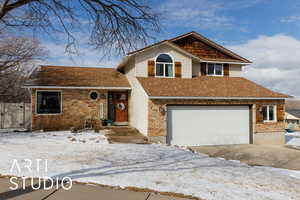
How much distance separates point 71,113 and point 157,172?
375 inches

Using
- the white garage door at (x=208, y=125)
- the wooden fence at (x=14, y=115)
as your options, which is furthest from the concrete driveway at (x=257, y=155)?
the wooden fence at (x=14, y=115)

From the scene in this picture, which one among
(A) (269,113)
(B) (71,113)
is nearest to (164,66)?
(B) (71,113)

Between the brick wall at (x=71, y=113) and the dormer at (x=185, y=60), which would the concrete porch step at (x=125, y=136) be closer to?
the brick wall at (x=71, y=113)

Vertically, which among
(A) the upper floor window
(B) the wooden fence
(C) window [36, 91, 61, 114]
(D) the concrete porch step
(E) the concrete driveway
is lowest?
(E) the concrete driveway

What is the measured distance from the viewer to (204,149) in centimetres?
1194

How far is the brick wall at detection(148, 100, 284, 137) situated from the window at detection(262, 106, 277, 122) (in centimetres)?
27

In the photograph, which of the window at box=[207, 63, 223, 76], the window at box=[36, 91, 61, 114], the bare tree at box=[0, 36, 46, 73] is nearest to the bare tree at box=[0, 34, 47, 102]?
the bare tree at box=[0, 36, 46, 73]

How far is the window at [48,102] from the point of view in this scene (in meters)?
13.7

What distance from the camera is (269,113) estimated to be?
1409 centimetres

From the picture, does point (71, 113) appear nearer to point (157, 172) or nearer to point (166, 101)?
point (166, 101)

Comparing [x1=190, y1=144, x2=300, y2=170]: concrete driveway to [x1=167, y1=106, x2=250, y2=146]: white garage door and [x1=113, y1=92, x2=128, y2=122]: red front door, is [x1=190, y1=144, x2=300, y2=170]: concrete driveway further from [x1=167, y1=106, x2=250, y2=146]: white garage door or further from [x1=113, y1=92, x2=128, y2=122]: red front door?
[x1=113, y1=92, x2=128, y2=122]: red front door

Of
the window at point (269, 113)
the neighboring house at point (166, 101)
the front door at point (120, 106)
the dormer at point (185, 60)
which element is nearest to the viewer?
the neighboring house at point (166, 101)

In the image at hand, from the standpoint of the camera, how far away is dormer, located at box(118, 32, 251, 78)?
1441cm

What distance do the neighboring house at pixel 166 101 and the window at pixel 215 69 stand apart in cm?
51
